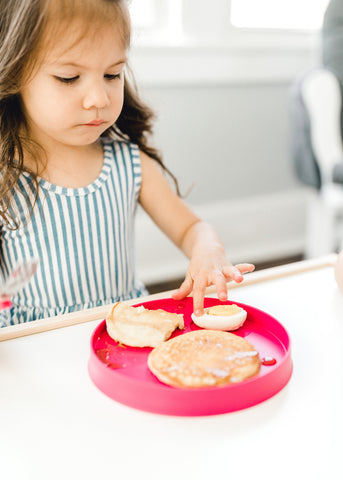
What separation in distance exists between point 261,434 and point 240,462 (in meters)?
0.05

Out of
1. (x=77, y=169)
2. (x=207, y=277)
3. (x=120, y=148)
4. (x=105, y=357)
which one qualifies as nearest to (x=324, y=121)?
(x=120, y=148)

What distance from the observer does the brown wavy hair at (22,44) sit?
2.54 feet

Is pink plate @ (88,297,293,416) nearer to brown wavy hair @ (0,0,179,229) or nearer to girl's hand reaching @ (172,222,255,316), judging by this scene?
girl's hand reaching @ (172,222,255,316)

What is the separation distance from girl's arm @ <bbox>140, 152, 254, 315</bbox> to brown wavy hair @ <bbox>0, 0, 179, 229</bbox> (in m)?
0.22

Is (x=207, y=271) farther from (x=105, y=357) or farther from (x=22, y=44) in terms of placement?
(x=22, y=44)

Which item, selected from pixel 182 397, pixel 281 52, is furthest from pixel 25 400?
pixel 281 52

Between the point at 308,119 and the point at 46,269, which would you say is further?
the point at 308,119

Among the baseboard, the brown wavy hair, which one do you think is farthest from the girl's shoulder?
the baseboard

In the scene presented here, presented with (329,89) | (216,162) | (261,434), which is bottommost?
(216,162)

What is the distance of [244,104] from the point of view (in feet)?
7.21

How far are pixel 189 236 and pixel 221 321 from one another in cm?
34

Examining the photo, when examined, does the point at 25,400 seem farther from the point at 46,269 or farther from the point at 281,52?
the point at 281,52

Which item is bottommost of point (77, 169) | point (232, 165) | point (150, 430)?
point (232, 165)

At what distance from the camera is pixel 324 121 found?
180cm
